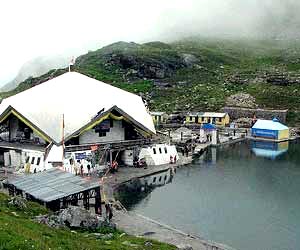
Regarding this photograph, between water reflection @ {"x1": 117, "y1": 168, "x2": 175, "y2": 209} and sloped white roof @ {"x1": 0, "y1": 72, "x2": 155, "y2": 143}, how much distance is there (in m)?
8.10

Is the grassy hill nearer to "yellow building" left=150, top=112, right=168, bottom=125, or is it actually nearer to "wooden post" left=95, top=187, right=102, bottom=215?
"wooden post" left=95, top=187, right=102, bottom=215

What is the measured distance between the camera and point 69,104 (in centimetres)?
5962

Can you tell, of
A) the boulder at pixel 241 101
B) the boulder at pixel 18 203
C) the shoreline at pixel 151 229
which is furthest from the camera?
the boulder at pixel 241 101

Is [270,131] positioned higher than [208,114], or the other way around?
[208,114]

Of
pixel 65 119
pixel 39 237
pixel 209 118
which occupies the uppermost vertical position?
pixel 65 119

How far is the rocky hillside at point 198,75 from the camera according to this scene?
4328 inches

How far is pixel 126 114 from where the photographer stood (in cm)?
6062

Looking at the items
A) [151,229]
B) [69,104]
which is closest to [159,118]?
[69,104]

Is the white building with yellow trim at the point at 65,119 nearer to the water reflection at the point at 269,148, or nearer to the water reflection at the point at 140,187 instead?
the water reflection at the point at 140,187

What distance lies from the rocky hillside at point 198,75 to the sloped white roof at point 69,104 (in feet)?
136

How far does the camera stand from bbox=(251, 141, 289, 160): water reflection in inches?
2865

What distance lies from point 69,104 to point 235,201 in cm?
2201

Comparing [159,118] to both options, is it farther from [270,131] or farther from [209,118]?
[270,131]

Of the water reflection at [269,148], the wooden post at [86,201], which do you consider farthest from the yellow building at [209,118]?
the wooden post at [86,201]
